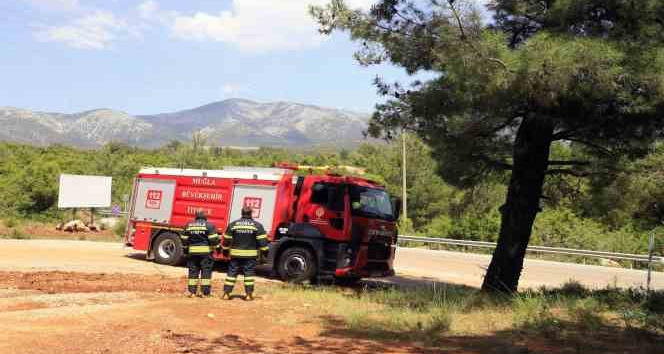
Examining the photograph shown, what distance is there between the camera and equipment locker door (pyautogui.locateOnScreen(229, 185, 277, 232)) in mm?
15422

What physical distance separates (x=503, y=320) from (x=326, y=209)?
19.5ft

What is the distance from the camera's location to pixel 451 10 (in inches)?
421

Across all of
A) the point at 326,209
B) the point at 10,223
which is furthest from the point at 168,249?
the point at 10,223

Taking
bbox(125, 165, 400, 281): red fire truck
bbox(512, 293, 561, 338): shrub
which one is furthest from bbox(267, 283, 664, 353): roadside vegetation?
bbox(125, 165, 400, 281): red fire truck

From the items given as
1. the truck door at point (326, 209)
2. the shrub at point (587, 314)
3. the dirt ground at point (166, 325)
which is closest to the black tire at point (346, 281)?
the truck door at point (326, 209)

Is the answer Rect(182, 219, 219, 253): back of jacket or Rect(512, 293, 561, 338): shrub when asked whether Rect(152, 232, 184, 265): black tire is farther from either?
Rect(512, 293, 561, 338): shrub

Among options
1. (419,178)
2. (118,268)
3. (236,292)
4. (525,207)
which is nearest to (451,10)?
(525,207)

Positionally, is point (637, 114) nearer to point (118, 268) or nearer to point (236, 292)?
point (236, 292)

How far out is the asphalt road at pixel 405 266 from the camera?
635 inches

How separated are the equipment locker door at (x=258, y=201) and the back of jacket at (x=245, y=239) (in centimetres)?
342

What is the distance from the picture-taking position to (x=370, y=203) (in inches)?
577

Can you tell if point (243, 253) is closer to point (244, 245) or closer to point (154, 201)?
point (244, 245)

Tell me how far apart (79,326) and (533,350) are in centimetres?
549

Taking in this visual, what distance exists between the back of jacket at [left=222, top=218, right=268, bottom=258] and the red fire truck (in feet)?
9.01
